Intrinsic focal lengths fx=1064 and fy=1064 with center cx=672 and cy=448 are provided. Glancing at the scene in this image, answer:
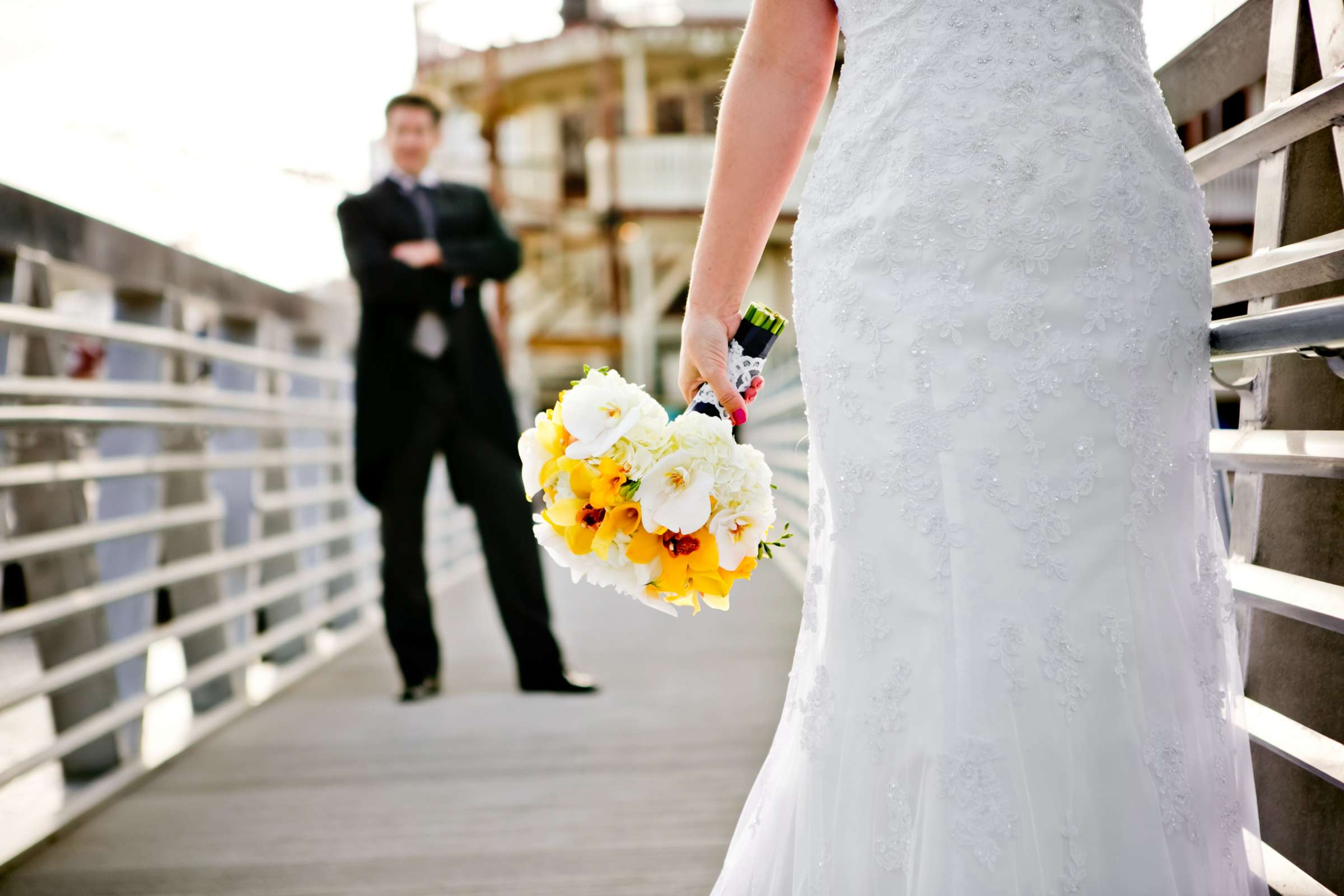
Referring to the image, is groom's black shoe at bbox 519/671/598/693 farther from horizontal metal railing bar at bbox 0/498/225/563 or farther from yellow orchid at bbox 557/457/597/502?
yellow orchid at bbox 557/457/597/502

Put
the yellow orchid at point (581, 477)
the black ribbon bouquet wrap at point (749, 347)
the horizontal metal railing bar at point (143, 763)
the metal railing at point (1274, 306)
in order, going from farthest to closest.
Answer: the horizontal metal railing bar at point (143, 763)
the black ribbon bouquet wrap at point (749, 347)
the yellow orchid at point (581, 477)
the metal railing at point (1274, 306)

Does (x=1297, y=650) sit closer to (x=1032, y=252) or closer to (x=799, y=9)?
(x=1032, y=252)

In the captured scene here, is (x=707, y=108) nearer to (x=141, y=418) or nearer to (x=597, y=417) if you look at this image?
(x=141, y=418)

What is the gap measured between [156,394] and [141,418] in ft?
0.39

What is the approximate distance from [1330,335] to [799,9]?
792mm

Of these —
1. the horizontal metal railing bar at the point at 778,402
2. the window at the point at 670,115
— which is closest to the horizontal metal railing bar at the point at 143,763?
the horizontal metal railing bar at the point at 778,402

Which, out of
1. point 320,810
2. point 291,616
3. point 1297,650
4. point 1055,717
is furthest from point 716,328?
point 291,616

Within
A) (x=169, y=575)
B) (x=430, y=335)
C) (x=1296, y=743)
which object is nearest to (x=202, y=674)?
(x=169, y=575)

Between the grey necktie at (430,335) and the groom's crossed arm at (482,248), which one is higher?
the groom's crossed arm at (482,248)

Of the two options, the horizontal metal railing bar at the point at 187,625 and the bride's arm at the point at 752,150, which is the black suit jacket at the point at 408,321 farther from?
the bride's arm at the point at 752,150

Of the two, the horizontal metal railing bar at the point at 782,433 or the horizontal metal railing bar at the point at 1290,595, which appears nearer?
the horizontal metal railing bar at the point at 1290,595

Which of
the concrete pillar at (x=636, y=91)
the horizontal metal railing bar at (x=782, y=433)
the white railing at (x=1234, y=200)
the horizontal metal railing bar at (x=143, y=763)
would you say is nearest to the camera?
the horizontal metal railing bar at (x=143, y=763)

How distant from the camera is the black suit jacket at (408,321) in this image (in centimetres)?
358

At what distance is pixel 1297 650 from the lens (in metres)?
1.58
